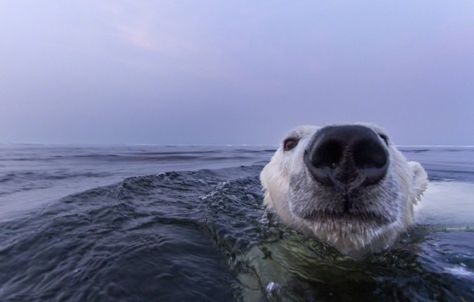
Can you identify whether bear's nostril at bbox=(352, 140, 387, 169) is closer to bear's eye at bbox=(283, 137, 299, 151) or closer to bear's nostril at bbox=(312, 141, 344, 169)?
bear's nostril at bbox=(312, 141, 344, 169)

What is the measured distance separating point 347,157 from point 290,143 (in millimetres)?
1627

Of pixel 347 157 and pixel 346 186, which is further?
pixel 346 186

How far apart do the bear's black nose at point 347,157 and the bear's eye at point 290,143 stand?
1.31 meters

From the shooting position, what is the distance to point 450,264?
3777 millimetres

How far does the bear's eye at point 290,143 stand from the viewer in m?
3.94

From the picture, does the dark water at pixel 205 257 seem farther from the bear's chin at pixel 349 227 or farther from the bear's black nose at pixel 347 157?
the bear's black nose at pixel 347 157

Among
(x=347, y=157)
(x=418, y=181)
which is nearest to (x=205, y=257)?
(x=347, y=157)

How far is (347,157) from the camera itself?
236cm

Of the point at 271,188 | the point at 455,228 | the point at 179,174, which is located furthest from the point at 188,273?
the point at 179,174

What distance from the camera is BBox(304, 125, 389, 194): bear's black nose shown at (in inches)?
91.7

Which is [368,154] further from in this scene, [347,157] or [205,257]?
[205,257]

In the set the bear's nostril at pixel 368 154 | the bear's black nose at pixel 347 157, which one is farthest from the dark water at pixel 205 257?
the bear's nostril at pixel 368 154

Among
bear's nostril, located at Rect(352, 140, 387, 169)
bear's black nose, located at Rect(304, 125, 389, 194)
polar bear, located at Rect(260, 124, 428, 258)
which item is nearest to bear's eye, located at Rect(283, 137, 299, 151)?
polar bear, located at Rect(260, 124, 428, 258)

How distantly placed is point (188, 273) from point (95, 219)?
2.11 m
